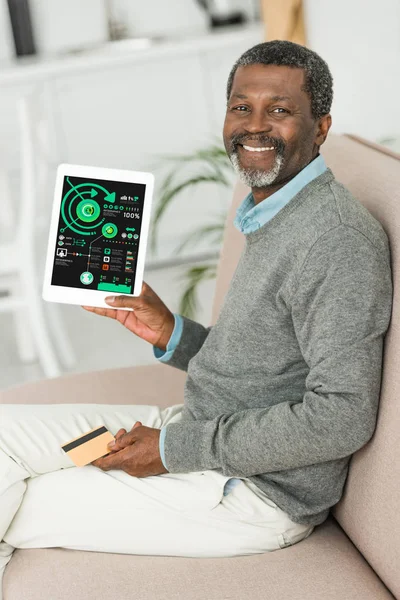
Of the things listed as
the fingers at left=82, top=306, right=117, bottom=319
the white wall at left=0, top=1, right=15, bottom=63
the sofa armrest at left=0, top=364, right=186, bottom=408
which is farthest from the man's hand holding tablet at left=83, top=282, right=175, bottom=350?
the white wall at left=0, top=1, right=15, bottom=63

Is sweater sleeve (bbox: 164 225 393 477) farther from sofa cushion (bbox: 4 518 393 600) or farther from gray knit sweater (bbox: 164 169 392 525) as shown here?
sofa cushion (bbox: 4 518 393 600)

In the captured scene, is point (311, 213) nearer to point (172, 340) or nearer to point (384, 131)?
point (172, 340)

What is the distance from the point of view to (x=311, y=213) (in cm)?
121

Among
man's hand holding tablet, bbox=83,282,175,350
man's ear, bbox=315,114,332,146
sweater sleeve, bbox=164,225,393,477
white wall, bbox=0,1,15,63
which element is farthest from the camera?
white wall, bbox=0,1,15,63

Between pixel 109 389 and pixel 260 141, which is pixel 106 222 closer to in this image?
pixel 260 141

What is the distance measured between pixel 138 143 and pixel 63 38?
64 cm

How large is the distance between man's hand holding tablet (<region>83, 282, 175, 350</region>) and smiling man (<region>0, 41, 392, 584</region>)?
0.18 metres

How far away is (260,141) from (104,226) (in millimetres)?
284

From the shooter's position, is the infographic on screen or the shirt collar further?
the infographic on screen

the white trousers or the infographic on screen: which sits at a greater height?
the infographic on screen

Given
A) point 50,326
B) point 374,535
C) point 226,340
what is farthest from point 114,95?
point 374,535

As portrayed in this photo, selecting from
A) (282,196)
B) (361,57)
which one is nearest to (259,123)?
(282,196)

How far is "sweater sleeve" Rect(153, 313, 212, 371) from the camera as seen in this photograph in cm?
156

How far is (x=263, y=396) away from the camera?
1.27m
